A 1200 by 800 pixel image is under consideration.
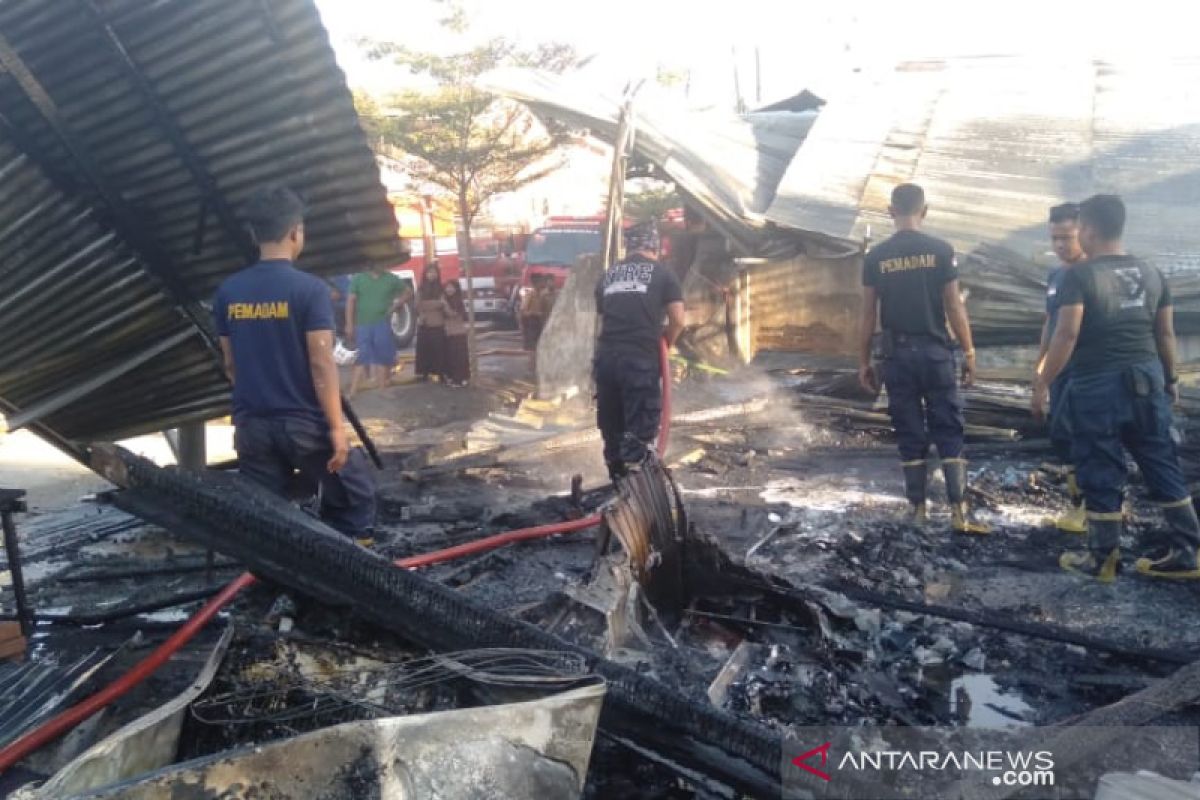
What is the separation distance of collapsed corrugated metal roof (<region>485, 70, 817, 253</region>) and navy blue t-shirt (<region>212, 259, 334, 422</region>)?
6054mm

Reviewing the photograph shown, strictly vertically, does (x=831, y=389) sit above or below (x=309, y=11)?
below

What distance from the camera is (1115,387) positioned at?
189 inches

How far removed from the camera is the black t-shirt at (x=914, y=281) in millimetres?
5617

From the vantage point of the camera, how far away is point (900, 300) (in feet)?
18.7

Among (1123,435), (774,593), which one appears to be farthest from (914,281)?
(774,593)

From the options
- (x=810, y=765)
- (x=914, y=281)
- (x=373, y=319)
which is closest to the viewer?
(x=810, y=765)

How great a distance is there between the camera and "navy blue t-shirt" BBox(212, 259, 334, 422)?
3910 millimetres

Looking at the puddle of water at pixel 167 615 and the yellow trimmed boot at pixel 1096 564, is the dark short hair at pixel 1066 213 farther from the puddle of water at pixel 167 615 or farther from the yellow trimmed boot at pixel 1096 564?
the puddle of water at pixel 167 615

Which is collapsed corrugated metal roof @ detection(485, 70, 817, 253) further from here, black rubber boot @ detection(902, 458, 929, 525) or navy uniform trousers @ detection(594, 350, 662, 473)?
black rubber boot @ detection(902, 458, 929, 525)

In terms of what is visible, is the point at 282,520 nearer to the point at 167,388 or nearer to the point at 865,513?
the point at 167,388

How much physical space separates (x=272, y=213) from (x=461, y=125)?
350 inches

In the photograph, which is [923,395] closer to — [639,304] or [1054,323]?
[1054,323]

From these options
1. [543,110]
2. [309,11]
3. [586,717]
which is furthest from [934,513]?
[543,110]

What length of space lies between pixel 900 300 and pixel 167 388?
4524 mm
